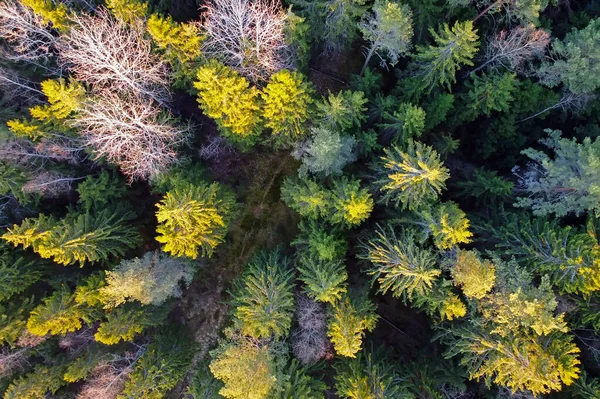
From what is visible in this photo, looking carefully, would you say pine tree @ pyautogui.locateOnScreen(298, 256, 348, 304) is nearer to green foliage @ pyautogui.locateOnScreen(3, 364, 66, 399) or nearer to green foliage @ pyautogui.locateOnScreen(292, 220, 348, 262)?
green foliage @ pyautogui.locateOnScreen(292, 220, 348, 262)

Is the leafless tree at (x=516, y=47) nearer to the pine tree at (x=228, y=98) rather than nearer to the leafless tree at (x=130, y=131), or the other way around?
the pine tree at (x=228, y=98)

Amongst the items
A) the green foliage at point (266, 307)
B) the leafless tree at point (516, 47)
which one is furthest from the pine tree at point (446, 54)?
the green foliage at point (266, 307)

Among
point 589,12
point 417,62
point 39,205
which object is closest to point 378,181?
point 417,62

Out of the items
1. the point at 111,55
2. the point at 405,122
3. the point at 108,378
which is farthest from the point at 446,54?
the point at 108,378

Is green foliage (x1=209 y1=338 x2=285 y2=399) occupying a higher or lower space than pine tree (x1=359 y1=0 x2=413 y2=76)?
lower

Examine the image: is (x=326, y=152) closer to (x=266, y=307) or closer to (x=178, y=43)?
(x=266, y=307)

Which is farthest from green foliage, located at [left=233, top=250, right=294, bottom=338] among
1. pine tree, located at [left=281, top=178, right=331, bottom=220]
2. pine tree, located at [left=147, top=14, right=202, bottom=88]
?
pine tree, located at [left=147, top=14, right=202, bottom=88]
